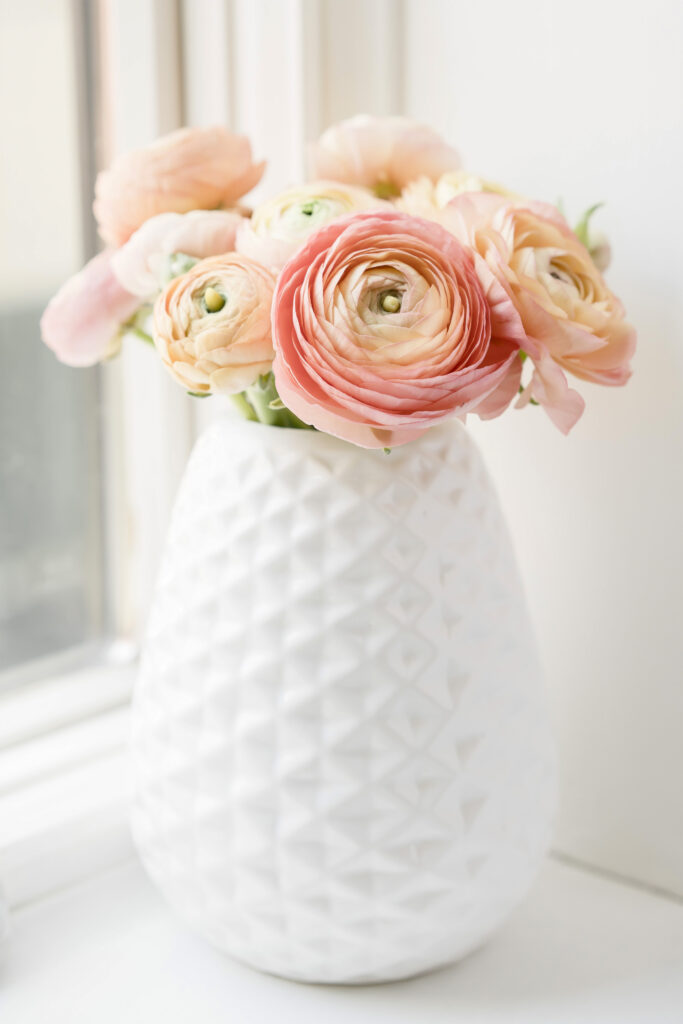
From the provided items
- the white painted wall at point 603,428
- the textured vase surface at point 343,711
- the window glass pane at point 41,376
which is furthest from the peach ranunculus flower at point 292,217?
the window glass pane at point 41,376

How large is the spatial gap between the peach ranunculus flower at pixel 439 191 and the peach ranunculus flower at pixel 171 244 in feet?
0.33

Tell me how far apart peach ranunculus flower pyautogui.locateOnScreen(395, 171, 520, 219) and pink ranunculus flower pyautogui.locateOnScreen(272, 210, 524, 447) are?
0.07m

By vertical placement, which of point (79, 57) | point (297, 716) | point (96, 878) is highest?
point (79, 57)

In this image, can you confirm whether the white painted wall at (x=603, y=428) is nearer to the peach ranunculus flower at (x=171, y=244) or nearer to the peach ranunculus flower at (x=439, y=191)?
the peach ranunculus flower at (x=439, y=191)

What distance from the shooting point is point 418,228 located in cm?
51

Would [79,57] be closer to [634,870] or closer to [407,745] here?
[407,745]

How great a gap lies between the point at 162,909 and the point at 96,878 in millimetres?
66

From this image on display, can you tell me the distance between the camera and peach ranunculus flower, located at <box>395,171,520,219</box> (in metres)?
0.58

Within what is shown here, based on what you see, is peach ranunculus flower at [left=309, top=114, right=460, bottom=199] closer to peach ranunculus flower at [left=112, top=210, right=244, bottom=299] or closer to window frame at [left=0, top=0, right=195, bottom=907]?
peach ranunculus flower at [left=112, top=210, right=244, bottom=299]

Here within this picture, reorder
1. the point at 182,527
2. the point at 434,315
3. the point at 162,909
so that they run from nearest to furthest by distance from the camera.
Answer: the point at 434,315 < the point at 182,527 < the point at 162,909

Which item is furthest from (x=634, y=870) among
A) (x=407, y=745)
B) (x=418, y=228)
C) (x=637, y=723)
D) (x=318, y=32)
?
(x=318, y=32)

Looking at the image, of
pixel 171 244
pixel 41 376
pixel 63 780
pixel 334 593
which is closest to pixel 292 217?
pixel 171 244

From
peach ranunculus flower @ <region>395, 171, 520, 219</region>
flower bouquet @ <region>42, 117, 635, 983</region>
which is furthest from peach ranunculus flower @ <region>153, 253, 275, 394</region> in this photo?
peach ranunculus flower @ <region>395, 171, 520, 219</region>

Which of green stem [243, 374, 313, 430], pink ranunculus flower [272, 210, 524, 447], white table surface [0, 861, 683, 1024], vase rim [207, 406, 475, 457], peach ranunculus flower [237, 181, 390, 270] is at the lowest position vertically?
white table surface [0, 861, 683, 1024]
